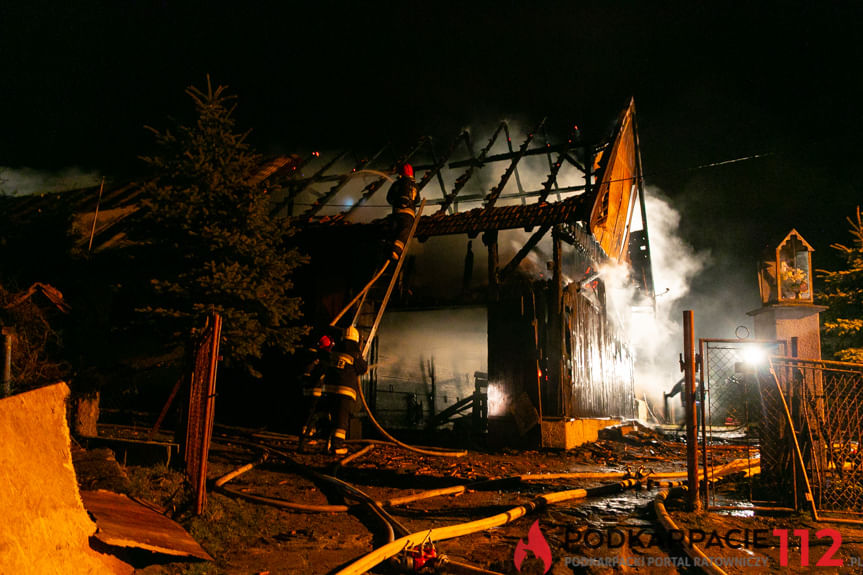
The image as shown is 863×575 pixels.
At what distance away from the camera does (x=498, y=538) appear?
5504mm

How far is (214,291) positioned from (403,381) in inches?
412

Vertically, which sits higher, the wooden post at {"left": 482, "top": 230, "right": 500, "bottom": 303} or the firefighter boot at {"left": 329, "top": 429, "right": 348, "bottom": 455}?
the wooden post at {"left": 482, "top": 230, "right": 500, "bottom": 303}

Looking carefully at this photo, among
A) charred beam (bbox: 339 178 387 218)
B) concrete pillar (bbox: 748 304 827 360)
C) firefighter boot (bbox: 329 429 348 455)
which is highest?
charred beam (bbox: 339 178 387 218)

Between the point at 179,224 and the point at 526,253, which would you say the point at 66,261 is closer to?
the point at 179,224

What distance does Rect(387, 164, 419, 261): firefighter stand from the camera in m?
13.3

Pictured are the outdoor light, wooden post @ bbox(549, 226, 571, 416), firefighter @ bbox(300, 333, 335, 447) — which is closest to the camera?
the outdoor light

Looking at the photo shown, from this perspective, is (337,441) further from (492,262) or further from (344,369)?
(492,262)

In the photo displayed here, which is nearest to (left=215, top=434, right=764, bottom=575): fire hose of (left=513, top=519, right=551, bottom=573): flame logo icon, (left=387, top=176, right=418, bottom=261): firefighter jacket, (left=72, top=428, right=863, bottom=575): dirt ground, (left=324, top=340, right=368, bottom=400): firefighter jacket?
(left=72, top=428, right=863, bottom=575): dirt ground

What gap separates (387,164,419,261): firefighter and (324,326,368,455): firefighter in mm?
4776

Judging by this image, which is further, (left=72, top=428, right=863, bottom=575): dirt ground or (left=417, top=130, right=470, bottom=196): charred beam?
(left=417, top=130, right=470, bottom=196): charred beam

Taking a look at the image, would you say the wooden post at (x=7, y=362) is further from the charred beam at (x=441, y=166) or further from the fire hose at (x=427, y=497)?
the charred beam at (x=441, y=166)

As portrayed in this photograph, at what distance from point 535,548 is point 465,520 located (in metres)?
1.23

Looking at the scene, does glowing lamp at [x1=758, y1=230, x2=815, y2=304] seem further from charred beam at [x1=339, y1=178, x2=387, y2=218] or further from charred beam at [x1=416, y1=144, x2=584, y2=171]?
charred beam at [x1=339, y1=178, x2=387, y2=218]

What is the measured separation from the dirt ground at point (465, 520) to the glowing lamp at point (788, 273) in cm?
298
